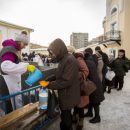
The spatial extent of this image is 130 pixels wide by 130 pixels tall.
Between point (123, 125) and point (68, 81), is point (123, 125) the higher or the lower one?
the lower one

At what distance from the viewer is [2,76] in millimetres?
3191

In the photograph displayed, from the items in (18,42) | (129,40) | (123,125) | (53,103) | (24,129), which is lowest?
(123,125)

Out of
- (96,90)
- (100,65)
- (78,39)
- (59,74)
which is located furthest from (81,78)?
(78,39)

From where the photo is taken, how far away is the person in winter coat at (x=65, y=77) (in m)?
2.90

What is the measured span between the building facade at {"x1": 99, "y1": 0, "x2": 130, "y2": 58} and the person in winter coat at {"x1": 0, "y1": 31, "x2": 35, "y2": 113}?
1916 centimetres

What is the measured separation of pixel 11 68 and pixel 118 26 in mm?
21097

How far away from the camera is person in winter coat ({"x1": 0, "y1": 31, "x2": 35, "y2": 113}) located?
3.07 m

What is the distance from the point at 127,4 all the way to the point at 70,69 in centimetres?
1989

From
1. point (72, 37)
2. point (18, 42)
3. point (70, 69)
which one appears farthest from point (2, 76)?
point (72, 37)

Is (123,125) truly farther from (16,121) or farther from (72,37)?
(72,37)

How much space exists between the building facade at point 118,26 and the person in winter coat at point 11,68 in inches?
754

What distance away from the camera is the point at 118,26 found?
22656mm

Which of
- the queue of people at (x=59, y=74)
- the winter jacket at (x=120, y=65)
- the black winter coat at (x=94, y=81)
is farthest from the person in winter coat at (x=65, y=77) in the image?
the winter jacket at (x=120, y=65)

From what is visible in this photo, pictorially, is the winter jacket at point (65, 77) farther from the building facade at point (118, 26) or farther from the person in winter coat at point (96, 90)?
the building facade at point (118, 26)
